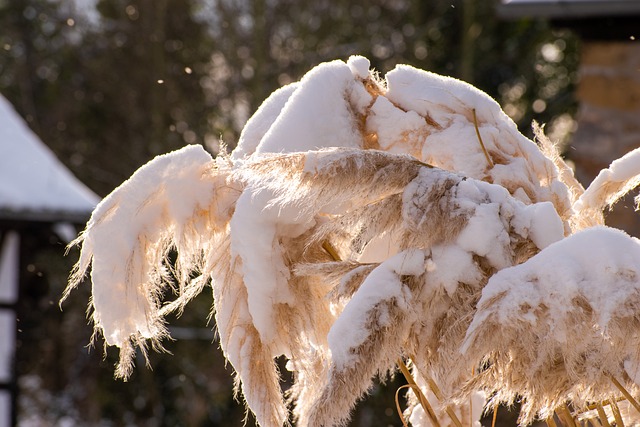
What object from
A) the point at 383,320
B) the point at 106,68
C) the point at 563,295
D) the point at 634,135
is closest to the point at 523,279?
the point at 563,295

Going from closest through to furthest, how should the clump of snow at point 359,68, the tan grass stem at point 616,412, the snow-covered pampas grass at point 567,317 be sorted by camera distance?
the snow-covered pampas grass at point 567,317 < the tan grass stem at point 616,412 < the clump of snow at point 359,68

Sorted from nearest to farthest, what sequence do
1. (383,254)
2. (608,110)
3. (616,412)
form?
(616,412) < (383,254) < (608,110)

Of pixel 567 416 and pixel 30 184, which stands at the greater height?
pixel 567 416

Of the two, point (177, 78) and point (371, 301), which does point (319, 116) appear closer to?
point (371, 301)

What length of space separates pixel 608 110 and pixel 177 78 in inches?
173

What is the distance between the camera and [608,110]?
3537 millimetres

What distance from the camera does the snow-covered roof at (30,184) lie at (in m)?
4.14

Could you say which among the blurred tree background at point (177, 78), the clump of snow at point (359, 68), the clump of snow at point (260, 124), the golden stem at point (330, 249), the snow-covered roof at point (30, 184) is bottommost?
the blurred tree background at point (177, 78)

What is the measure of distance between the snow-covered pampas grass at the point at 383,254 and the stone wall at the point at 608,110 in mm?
2326

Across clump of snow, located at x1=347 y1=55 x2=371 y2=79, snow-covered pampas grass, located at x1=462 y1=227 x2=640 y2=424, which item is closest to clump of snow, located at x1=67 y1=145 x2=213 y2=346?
clump of snow, located at x1=347 y1=55 x2=371 y2=79

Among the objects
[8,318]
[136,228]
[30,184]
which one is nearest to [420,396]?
[136,228]

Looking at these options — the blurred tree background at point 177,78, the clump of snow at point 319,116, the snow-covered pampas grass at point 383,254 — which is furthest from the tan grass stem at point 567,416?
the blurred tree background at point 177,78

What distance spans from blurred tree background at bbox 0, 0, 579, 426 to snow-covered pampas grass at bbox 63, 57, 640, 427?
17.6ft

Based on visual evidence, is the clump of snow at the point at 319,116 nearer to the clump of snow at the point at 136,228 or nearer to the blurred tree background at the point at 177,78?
the clump of snow at the point at 136,228
